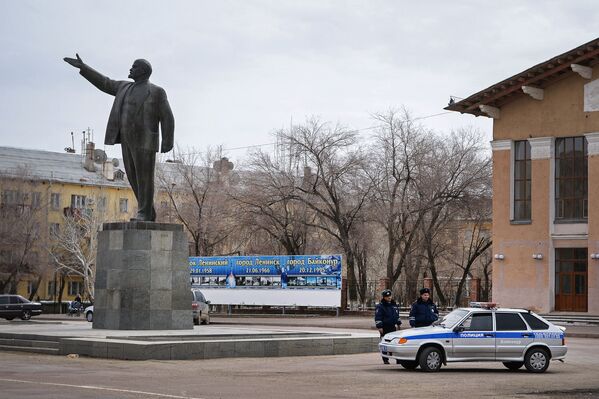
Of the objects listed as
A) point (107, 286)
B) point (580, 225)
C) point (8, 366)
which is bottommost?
point (8, 366)

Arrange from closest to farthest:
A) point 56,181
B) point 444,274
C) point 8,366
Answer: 1. point 8,366
2. point 444,274
3. point 56,181

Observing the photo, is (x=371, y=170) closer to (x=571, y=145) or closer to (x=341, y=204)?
(x=341, y=204)

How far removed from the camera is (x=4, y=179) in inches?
3332

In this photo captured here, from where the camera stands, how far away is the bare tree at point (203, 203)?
232 ft

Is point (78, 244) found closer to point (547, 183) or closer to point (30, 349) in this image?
point (547, 183)

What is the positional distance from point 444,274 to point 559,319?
35.1 meters

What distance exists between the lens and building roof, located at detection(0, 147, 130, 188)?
93.8 metres

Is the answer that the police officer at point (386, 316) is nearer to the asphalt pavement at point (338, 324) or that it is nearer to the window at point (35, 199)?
the asphalt pavement at point (338, 324)

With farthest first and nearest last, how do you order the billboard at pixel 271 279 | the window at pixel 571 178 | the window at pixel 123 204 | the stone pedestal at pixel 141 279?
1. the window at pixel 123 204
2. the billboard at pixel 271 279
3. the window at pixel 571 178
4. the stone pedestal at pixel 141 279

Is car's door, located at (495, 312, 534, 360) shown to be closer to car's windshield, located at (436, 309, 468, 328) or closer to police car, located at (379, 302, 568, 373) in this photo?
police car, located at (379, 302, 568, 373)

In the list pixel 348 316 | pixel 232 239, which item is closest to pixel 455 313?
pixel 348 316

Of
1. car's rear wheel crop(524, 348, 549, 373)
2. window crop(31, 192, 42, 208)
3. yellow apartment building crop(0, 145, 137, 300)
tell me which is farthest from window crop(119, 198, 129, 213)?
car's rear wheel crop(524, 348, 549, 373)

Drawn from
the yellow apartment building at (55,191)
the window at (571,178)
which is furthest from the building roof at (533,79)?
the yellow apartment building at (55,191)

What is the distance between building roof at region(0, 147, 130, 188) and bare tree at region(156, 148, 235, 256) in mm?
21414
